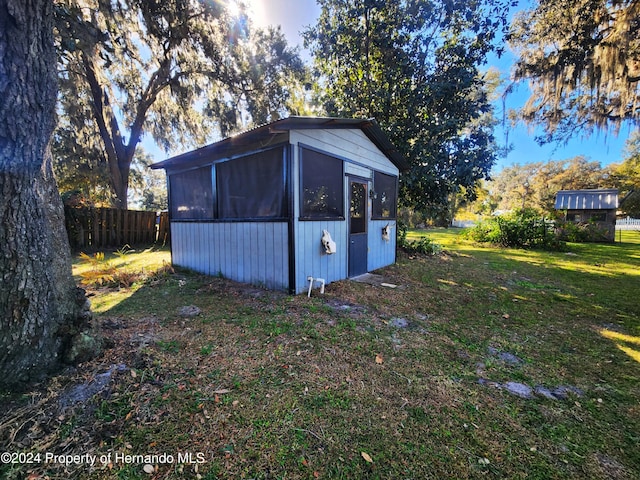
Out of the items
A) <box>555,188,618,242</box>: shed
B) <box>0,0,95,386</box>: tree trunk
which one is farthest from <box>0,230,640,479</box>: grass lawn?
<box>555,188,618,242</box>: shed

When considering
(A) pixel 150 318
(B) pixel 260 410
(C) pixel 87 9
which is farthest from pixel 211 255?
(C) pixel 87 9

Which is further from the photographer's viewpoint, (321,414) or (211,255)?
(211,255)

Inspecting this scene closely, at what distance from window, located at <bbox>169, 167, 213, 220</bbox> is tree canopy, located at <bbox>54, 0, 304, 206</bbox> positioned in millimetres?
5209

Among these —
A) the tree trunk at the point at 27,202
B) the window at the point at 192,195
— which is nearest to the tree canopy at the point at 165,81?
the window at the point at 192,195

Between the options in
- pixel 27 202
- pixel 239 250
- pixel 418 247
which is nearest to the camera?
pixel 27 202

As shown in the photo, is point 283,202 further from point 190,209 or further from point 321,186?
point 190,209

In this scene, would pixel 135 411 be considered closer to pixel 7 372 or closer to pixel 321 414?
pixel 7 372

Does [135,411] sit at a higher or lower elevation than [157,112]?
lower

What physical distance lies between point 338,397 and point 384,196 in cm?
561

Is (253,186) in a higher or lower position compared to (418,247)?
higher

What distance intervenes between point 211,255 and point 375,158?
14.2 feet

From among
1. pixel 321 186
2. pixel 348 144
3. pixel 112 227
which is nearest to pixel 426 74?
pixel 348 144

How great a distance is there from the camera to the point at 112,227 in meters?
8.89

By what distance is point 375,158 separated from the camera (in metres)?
6.33
